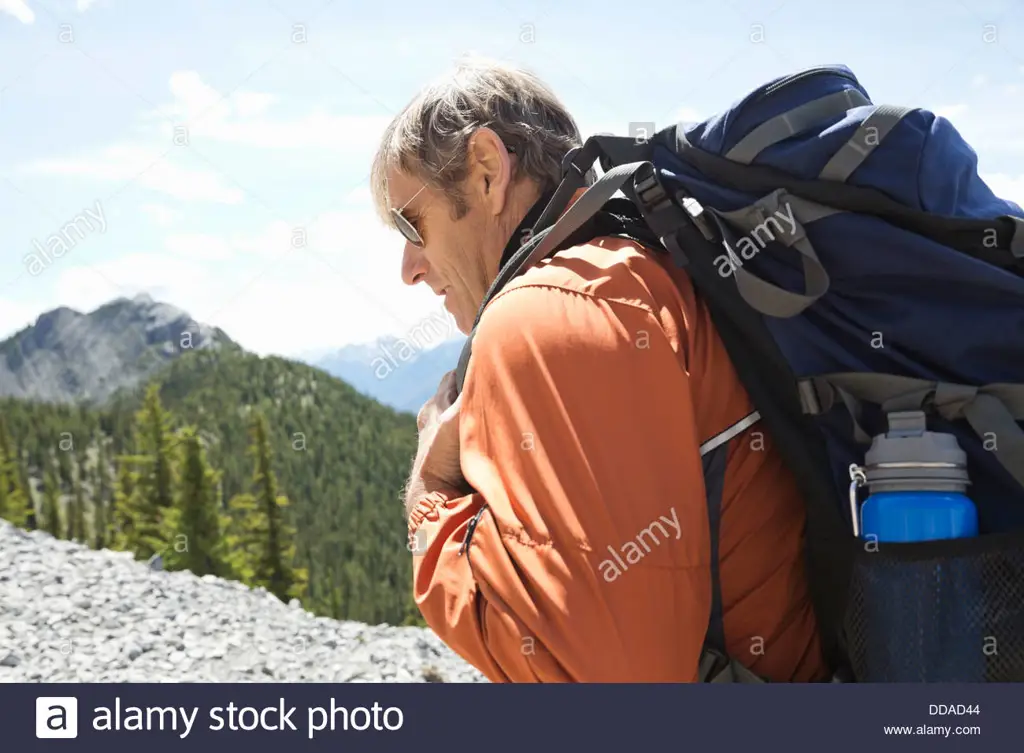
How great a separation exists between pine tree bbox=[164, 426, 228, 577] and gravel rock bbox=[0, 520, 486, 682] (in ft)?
40.2

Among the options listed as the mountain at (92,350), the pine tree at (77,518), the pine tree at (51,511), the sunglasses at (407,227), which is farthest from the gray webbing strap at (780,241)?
the mountain at (92,350)

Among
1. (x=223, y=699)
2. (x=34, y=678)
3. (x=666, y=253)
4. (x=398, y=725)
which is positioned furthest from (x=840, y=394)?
(x=34, y=678)

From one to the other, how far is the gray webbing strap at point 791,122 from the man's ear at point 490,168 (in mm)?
630

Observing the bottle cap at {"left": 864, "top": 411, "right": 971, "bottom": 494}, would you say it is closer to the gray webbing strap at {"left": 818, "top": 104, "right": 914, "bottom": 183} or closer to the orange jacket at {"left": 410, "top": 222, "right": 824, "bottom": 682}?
the orange jacket at {"left": 410, "top": 222, "right": 824, "bottom": 682}

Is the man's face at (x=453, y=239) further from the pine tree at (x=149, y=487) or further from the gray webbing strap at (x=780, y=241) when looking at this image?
the pine tree at (x=149, y=487)

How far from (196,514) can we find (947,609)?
27039mm

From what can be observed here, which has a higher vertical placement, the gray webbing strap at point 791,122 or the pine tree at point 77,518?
the pine tree at point 77,518

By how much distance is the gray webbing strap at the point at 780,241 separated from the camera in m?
1.52

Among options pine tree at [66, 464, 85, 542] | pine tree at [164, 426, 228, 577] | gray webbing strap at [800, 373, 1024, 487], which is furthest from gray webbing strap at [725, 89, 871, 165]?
pine tree at [66, 464, 85, 542]

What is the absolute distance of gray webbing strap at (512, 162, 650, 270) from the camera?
168cm

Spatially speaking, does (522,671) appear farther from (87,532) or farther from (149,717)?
Result: (87,532)

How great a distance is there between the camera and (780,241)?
1580 mm

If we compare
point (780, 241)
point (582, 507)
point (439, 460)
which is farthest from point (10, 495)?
point (780, 241)

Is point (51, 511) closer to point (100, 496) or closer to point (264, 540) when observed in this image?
point (100, 496)
